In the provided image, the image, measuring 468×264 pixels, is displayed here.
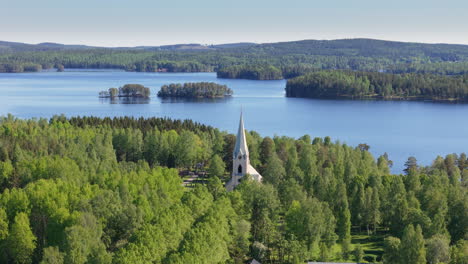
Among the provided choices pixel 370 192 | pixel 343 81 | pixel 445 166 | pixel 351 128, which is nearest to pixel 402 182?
pixel 370 192

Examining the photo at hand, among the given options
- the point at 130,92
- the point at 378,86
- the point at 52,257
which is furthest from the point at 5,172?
the point at 378,86

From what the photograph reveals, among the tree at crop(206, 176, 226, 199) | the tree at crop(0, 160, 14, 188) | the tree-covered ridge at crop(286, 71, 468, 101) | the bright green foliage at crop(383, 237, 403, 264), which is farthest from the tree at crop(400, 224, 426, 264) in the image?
the tree-covered ridge at crop(286, 71, 468, 101)

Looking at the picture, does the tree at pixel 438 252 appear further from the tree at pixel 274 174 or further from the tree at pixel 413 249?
the tree at pixel 274 174

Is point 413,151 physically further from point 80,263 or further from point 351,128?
point 80,263

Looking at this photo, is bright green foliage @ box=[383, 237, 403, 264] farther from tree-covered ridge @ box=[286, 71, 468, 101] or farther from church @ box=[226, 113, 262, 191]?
tree-covered ridge @ box=[286, 71, 468, 101]

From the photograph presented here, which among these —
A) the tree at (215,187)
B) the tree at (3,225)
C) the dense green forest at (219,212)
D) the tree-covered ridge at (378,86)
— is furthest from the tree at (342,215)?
the tree-covered ridge at (378,86)

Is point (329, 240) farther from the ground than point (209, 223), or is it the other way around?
point (209, 223)
